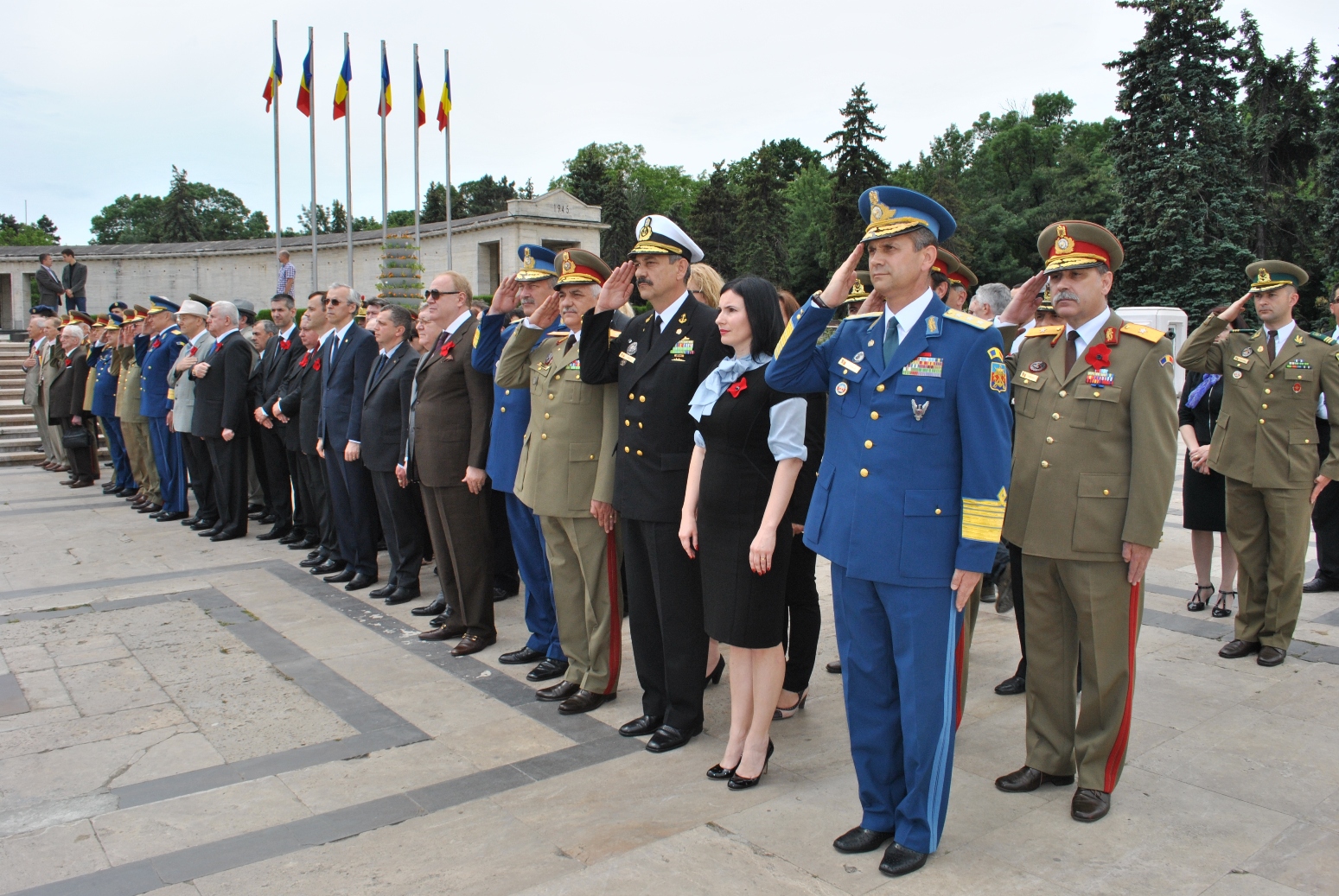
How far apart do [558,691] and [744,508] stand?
167cm

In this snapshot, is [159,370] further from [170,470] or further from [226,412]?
[226,412]

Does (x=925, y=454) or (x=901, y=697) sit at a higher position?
(x=925, y=454)

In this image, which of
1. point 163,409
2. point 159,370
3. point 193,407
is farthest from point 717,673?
point 159,370

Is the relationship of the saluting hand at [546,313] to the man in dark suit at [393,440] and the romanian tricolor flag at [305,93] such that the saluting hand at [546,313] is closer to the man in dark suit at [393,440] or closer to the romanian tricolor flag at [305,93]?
the man in dark suit at [393,440]

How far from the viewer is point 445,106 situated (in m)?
28.6

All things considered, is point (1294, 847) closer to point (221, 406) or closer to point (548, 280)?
Result: point (548, 280)

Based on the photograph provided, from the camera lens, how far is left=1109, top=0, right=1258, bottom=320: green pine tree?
99.2ft

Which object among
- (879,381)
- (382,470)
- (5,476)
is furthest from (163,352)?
(879,381)

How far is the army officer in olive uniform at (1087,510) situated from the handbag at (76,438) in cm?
1277

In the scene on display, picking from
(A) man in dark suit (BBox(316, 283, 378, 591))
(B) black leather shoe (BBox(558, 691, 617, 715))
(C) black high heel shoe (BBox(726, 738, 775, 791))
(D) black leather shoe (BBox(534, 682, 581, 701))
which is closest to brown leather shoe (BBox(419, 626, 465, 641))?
(D) black leather shoe (BBox(534, 682, 581, 701))

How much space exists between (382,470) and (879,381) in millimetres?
4374

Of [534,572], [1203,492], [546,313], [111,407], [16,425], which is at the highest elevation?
[546,313]

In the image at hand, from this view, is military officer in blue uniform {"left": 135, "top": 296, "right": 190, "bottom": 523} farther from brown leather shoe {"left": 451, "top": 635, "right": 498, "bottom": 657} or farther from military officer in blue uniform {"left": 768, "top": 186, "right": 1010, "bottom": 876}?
military officer in blue uniform {"left": 768, "top": 186, "right": 1010, "bottom": 876}

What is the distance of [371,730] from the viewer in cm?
427
